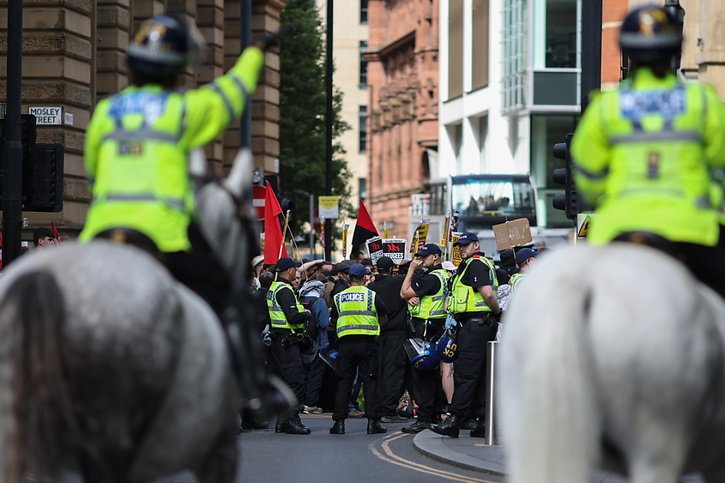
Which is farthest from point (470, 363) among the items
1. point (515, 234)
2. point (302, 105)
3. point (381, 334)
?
point (302, 105)

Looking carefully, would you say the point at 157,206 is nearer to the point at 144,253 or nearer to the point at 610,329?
the point at 144,253

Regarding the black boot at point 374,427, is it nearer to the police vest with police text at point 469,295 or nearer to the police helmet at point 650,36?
the police vest with police text at point 469,295

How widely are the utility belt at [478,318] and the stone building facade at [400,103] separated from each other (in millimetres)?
74215

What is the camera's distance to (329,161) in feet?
134

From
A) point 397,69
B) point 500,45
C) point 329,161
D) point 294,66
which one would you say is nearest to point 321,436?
point 329,161

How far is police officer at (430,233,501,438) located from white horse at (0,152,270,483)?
1209 centimetres

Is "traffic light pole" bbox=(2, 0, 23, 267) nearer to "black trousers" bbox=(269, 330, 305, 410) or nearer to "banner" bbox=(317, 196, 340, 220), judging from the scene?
"black trousers" bbox=(269, 330, 305, 410)

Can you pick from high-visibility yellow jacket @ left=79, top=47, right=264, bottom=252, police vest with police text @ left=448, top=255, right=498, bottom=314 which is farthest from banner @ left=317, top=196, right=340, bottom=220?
high-visibility yellow jacket @ left=79, top=47, right=264, bottom=252

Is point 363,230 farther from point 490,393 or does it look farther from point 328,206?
point 490,393

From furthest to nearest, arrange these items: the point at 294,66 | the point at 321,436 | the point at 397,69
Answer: the point at 397,69 → the point at 294,66 → the point at 321,436

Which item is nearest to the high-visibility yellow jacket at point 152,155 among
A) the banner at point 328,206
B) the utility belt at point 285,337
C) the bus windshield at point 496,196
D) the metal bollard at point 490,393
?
the metal bollard at point 490,393

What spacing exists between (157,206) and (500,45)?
72922 millimetres

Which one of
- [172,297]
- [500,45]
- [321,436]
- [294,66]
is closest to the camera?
[172,297]

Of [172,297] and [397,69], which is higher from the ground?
[397,69]
